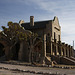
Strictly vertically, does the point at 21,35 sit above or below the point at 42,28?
below

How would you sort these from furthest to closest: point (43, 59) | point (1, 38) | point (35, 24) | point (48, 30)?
point (35, 24) < point (48, 30) < point (1, 38) < point (43, 59)

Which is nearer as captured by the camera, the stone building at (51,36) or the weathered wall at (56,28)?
the stone building at (51,36)

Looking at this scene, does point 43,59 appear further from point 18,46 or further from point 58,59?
point 18,46

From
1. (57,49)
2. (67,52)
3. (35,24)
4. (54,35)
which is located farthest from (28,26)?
(67,52)

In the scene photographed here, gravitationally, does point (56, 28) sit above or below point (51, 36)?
above

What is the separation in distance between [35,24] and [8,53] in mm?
13338

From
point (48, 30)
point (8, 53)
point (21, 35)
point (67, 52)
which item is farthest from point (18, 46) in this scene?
point (67, 52)

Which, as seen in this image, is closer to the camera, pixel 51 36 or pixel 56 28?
pixel 51 36

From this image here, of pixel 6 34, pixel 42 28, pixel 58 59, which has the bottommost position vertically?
pixel 58 59

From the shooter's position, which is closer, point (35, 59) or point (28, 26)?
point (35, 59)

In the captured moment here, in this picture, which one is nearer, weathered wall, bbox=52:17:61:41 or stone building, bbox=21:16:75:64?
stone building, bbox=21:16:75:64

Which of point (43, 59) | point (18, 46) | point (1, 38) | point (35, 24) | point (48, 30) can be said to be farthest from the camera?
point (35, 24)

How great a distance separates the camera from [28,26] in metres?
43.6

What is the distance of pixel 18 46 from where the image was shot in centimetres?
3725
